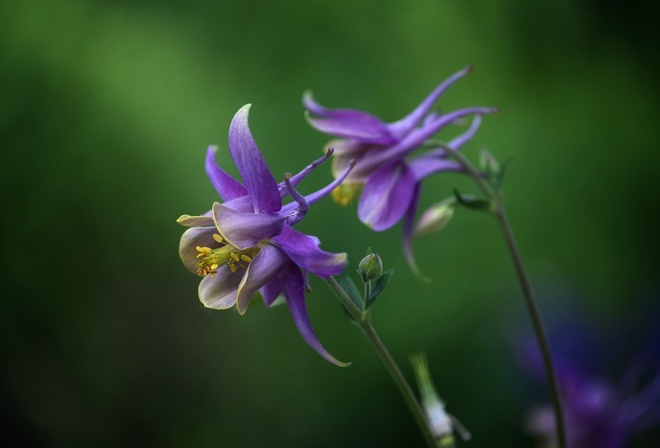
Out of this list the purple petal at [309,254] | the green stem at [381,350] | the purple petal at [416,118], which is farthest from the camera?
the purple petal at [416,118]

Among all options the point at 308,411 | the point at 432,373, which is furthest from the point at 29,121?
the point at 432,373

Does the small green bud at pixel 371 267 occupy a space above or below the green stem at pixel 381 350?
above

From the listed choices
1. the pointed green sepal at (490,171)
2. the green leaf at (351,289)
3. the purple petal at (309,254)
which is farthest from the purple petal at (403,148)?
the purple petal at (309,254)

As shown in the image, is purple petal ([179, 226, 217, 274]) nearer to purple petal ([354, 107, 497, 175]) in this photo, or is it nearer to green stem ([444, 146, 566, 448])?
purple petal ([354, 107, 497, 175])

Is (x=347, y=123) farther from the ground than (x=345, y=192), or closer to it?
farther from the ground

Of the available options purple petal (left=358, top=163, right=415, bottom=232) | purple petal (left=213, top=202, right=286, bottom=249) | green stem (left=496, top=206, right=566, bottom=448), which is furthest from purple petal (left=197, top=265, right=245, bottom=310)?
green stem (left=496, top=206, right=566, bottom=448)

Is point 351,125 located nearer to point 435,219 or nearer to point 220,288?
point 435,219

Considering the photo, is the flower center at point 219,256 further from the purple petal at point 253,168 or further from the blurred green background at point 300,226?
the blurred green background at point 300,226

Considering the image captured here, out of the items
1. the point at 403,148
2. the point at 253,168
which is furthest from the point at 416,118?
the point at 253,168
